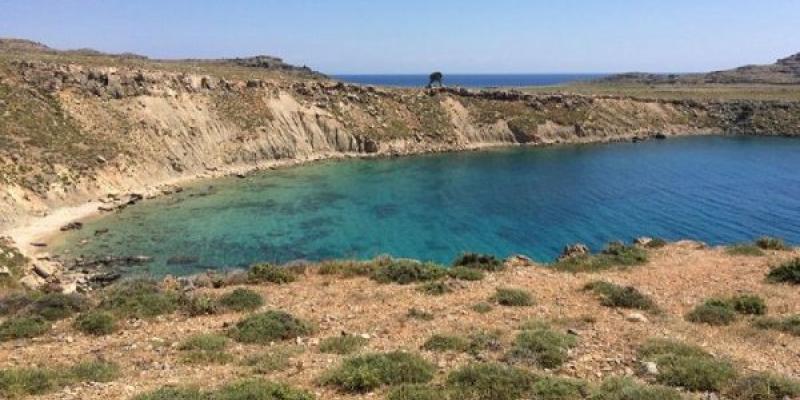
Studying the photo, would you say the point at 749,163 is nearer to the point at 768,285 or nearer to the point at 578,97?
the point at 578,97

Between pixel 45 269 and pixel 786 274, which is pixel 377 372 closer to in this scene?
pixel 786 274

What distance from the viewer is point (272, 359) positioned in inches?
603

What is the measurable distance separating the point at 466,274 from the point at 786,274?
13145 millimetres

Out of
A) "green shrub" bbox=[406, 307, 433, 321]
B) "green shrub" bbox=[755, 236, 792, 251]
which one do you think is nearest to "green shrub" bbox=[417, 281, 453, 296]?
"green shrub" bbox=[406, 307, 433, 321]

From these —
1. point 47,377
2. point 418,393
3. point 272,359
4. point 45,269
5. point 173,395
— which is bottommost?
point 45,269

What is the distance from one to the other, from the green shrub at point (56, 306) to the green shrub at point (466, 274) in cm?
1423

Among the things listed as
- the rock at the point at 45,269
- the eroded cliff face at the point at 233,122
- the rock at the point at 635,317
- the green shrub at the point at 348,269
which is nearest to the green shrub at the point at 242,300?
the green shrub at the point at 348,269

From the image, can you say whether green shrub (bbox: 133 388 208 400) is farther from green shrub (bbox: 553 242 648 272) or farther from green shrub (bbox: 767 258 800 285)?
green shrub (bbox: 767 258 800 285)

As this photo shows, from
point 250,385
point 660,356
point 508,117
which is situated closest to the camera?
point 250,385

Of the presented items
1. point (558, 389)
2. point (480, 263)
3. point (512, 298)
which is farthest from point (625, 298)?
point (558, 389)

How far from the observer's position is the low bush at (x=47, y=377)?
13.2m

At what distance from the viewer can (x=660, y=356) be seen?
49.7 ft

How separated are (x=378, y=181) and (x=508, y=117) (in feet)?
132

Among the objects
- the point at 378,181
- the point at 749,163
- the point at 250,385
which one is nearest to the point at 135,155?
the point at 378,181
